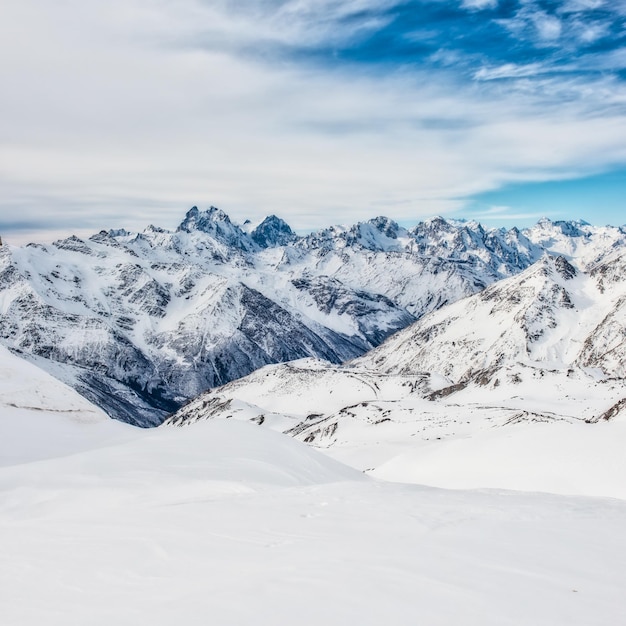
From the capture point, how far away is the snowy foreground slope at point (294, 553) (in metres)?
7.34

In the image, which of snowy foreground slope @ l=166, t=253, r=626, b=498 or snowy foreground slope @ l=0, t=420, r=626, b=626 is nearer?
snowy foreground slope @ l=0, t=420, r=626, b=626

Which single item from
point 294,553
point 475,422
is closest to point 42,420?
point 294,553

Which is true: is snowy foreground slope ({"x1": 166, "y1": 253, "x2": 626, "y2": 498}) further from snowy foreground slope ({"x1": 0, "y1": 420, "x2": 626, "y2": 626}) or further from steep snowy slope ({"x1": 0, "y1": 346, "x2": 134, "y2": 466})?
steep snowy slope ({"x1": 0, "y1": 346, "x2": 134, "y2": 466})

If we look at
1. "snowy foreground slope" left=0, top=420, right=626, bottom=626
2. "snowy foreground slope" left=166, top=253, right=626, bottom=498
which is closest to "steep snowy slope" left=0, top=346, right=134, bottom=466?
"snowy foreground slope" left=0, top=420, right=626, bottom=626

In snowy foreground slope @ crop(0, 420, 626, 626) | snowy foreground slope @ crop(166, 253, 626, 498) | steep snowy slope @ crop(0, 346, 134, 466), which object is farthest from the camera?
snowy foreground slope @ crop(166, 253, 626, 498)

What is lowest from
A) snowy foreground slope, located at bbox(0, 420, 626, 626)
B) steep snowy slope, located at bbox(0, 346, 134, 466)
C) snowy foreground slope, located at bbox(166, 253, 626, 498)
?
snowy foreground slope, located at bbox(166, 253, 626, 498)

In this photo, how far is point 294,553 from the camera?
9711mm

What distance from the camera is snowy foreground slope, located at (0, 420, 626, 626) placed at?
7.34 m

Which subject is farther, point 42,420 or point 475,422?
point 475,422

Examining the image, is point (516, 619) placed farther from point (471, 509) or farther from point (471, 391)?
point (471, 391)

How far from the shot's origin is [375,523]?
11.9m

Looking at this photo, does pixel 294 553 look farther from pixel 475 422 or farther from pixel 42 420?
pixel 475 422

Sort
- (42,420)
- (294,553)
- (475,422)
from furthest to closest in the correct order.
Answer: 1. (475,422)
2. (42,420)
3. (294,553)

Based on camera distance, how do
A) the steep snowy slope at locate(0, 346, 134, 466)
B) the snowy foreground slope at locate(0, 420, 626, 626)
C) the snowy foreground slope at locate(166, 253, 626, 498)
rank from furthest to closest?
the snowy foreground slope at locate(166, 253, 626, 498), the steep snowy slope at locate(0, 346, 134, 466), the snowy foreground slope at locate(0, 420, 626, 626)
